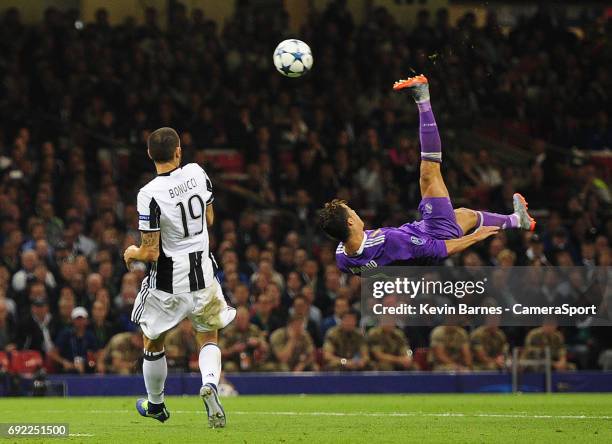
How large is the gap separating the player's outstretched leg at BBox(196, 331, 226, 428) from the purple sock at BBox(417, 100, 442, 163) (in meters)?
2.76

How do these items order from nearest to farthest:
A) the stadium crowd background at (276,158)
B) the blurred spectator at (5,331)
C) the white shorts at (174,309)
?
the white shorts at (174,309) → the blurred spectator at (5,331) → the stadium crowd background at (276,158)

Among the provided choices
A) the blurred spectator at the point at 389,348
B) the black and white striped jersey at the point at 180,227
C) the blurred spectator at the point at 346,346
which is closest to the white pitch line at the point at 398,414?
the black and white striped jersey at the point at 180,227

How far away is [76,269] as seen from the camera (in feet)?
56.7

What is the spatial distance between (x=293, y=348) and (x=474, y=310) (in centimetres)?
263

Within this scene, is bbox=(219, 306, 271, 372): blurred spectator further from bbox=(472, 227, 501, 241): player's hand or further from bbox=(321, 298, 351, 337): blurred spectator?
bbox=(472, 227, 501, 241): player's hand

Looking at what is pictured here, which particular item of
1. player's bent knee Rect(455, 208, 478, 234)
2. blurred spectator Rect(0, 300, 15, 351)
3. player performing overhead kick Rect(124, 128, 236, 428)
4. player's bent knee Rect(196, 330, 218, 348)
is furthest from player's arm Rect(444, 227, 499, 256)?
blurred spectator Rect(0, 300, 15, 351)

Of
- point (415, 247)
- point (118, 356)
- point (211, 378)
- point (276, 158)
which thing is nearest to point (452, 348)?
point (118, 356)

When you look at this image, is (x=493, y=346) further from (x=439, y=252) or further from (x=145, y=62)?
(x=145, y=62)

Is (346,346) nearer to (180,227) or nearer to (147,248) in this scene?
(180,227)

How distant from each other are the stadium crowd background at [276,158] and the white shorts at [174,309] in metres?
6.84

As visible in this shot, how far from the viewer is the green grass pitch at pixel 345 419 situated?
8945mm

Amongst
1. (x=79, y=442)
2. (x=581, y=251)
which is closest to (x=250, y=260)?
(x=581, y=251)

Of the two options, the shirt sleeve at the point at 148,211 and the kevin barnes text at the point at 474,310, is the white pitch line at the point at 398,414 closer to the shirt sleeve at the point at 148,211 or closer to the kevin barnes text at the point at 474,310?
the shirt sleeve at the point at 148,211

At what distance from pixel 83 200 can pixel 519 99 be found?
9.03 metres
